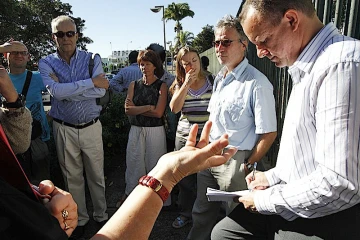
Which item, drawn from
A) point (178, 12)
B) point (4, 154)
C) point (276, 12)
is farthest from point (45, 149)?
point (178, 12)

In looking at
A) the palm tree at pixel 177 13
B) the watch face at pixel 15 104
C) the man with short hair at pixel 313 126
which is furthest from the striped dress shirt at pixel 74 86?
the palm tree at pixel 177 13

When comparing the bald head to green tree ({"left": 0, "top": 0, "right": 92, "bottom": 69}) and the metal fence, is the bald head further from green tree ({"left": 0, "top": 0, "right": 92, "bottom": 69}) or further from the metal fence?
green tree ({"left": 0, "top": 0, "right": 92, "bottom": 69})

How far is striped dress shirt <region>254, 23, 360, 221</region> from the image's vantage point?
1226mm

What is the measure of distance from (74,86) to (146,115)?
0.98m

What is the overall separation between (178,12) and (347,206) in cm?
6088

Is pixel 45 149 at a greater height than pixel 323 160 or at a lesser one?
lesser

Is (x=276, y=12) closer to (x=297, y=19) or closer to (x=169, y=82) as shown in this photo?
(x=297, y=19)

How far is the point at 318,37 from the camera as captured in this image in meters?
1.44

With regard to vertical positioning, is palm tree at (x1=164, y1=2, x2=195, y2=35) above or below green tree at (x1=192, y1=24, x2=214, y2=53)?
above

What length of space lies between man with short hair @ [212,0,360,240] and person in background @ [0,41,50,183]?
8.04 ft

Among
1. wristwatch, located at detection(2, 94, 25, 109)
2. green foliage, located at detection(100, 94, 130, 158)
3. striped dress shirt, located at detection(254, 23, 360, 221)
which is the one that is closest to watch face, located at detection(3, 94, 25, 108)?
wristwatch, located at detection(2, 94, 25, 109)

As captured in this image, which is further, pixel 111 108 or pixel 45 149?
pixel 111 108

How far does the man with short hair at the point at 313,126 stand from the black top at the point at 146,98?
2.19 meters

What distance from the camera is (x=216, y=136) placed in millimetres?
2631
